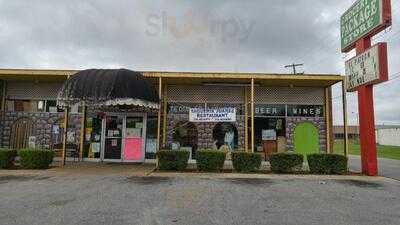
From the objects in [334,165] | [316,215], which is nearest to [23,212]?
[316,215]

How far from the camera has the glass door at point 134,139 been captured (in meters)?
19.4

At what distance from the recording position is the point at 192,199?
32.9 feet

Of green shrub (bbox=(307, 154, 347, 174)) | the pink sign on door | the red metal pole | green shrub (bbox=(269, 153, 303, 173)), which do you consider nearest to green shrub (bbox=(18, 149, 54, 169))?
the pink sign on door

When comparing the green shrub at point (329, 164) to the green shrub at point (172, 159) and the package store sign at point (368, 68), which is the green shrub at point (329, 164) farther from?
the green shrub at point (172, 159)

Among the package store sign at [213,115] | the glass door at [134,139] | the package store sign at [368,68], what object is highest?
the package store sign at [368,68]

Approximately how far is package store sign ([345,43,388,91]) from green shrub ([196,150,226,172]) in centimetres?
574

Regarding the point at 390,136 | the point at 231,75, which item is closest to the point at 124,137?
the point at 231,75

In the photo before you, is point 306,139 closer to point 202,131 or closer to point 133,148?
point 202,131

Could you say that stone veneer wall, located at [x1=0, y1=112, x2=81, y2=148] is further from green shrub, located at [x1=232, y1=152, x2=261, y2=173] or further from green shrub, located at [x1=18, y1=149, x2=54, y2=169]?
green shrub, located at [x1=232, y1=152, x2=261, y2=173]

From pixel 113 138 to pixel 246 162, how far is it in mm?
6773

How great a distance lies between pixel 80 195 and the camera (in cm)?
1039

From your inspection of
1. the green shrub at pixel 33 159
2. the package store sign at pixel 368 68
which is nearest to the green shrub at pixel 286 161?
the package store sign at pixel 368 68

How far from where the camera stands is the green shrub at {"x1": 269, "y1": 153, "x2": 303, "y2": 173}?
15672 mm

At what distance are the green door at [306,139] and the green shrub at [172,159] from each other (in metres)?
6.45
